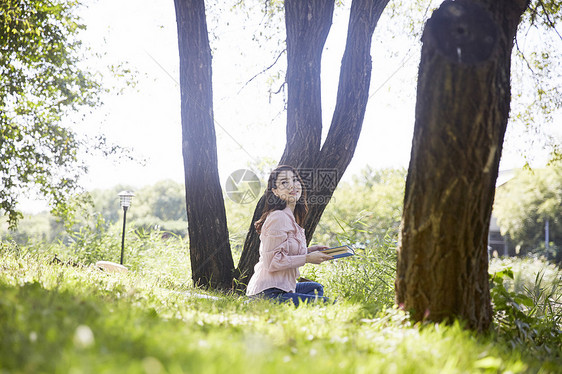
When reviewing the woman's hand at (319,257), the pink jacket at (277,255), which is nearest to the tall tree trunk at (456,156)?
the woman's hand at (319,257)

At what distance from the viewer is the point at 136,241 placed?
1000 cm

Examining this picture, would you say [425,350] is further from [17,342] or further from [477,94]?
[17,342]

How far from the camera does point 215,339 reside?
5.58 feet

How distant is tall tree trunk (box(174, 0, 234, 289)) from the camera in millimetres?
5031

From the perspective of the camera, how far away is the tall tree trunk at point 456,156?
7.51 feet

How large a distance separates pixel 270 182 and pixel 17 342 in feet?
9.45

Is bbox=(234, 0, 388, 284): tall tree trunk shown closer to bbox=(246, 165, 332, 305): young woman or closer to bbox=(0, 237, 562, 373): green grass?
bbox=(246, 165, 332, 305): young woman

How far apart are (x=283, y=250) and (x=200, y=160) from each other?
5.85 ft

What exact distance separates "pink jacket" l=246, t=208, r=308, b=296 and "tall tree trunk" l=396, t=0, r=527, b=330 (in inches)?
56.1

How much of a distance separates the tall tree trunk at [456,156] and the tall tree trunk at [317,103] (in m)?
2.46

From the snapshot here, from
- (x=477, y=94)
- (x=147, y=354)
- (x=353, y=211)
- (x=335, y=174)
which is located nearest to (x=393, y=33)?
(x=335, y=174)
